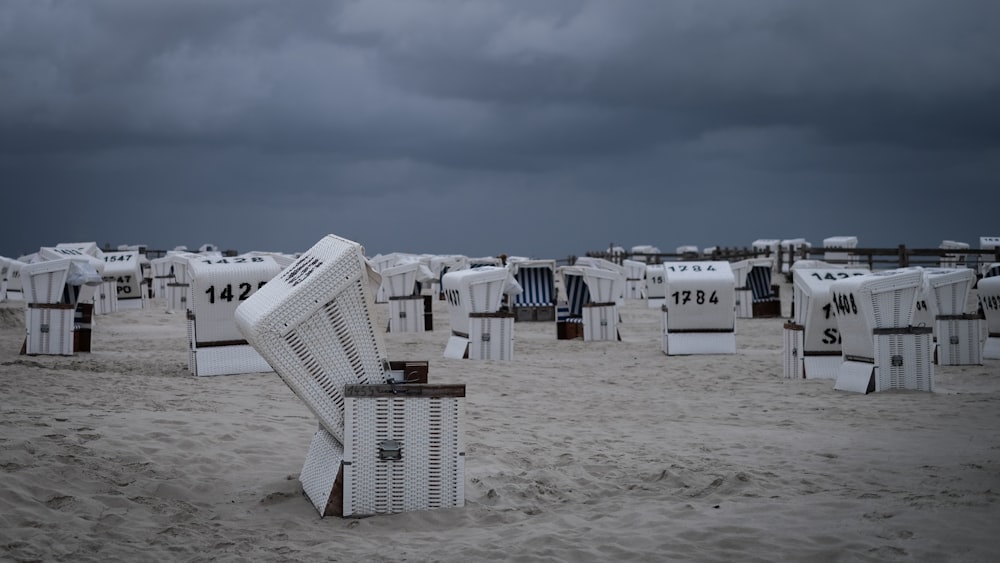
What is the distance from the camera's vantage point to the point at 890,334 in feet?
36.2

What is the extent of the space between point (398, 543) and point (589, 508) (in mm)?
1416

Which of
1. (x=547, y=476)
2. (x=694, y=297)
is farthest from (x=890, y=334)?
(x=694, y=297)

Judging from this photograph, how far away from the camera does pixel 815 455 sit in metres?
7.67

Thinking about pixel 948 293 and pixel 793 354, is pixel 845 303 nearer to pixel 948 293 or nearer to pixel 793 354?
pixel 793 354

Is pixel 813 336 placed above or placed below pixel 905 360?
above

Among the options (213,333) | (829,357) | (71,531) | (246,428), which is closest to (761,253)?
(829,357)

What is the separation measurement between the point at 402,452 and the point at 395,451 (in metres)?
0.06

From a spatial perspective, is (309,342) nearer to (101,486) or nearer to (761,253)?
(101,486)

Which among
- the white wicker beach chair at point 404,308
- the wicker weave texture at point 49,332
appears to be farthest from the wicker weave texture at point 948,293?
the wicker weave texture at point 49,332

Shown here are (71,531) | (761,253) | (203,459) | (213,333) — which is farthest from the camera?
(761,253)

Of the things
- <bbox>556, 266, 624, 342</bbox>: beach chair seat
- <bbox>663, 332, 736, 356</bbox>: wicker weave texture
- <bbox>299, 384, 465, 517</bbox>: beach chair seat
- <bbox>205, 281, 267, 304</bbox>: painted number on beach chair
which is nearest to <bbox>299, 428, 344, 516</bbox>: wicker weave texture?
<bbox>299, 384, 465, 517</bbox>: beach chair seat

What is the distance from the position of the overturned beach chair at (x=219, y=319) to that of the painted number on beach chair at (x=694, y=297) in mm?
7420

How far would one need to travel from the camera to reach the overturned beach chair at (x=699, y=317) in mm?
16969

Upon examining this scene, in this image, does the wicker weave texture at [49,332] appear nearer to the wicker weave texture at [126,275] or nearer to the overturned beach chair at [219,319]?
the overturned beach chair at [219,319]
